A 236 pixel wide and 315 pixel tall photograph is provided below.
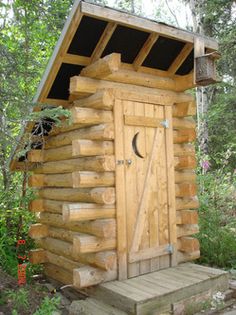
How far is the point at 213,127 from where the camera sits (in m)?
13.3

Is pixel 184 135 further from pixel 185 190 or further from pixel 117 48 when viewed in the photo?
pixel 117 48

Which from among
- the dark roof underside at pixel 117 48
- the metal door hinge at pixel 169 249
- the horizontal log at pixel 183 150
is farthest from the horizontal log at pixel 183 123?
the metal door hinge at pixel 169 249

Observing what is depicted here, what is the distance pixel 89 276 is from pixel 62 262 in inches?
43.9

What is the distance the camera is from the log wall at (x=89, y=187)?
16.0 feet

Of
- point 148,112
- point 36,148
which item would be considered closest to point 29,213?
point 36,148

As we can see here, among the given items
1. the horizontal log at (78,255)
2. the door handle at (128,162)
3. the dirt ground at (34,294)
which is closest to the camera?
the dirt ground at (34,294)

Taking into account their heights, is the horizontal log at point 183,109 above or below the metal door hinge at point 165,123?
above

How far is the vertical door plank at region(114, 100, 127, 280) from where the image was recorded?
5.02 meters

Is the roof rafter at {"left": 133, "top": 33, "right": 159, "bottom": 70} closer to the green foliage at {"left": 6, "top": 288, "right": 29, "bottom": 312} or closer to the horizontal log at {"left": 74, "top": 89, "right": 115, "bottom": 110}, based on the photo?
the horizontal log at {"left": 74, "top": 89, "right": 115, "bottom": 110}

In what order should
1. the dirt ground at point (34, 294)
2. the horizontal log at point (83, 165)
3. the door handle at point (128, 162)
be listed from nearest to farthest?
the dirt ground at point (34, 294) → the horizontal log at point (83, 165) → the door handle at point (128, 162)

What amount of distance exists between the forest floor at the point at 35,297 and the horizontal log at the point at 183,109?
2.93 m

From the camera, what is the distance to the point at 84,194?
17.0 feet

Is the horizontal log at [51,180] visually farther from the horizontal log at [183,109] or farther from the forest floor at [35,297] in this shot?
the horizontal log at [183,109]

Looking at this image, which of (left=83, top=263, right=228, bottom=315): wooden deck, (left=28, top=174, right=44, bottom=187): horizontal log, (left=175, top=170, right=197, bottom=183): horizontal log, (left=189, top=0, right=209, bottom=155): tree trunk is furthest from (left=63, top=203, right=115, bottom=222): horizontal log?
(left=189, top=0, right=209, bottom=155): tree trunk
